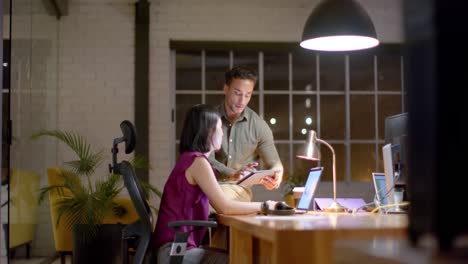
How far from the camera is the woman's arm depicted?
2994mm

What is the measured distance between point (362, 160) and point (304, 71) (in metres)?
1.12

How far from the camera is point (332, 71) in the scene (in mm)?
7168

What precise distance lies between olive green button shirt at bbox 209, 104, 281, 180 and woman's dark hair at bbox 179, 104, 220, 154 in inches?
25.9

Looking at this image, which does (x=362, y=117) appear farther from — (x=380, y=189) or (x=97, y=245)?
(x=380, y=189)

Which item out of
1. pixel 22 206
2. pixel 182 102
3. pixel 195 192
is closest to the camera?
pixel 195 192

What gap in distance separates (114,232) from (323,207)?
239 centimetres

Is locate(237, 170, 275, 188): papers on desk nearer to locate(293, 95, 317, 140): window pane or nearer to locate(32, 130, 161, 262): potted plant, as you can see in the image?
locate(32, 130, 161, 262): potted plant

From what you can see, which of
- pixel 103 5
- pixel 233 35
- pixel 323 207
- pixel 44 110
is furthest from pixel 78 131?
pixel 323 207

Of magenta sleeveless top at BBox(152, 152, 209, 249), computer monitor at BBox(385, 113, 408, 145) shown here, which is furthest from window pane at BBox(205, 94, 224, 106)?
magenta sleeveless top at BBox(152, 152, 209, 249)

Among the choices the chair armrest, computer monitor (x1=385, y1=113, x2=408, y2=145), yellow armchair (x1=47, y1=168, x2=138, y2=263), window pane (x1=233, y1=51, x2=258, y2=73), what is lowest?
yellow armchair (x1=47, y1=168, x2=138, y2=263)

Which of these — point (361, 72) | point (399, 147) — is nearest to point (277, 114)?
point (361, 72)

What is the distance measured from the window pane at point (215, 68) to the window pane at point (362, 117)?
1.40 meters

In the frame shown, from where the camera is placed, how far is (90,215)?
213 inches

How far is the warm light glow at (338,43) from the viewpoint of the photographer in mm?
3795
